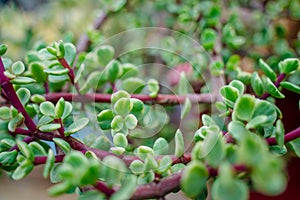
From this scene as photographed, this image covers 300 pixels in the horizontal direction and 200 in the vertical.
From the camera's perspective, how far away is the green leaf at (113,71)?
639 mm

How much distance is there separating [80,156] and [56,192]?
0.03 meters

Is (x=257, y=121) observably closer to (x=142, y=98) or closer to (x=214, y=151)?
(x=214, y=151)

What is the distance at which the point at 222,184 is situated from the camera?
0.93ft

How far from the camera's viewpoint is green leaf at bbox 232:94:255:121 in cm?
38

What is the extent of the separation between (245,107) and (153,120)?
254mm

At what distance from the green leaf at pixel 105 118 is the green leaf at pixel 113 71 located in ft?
0.51

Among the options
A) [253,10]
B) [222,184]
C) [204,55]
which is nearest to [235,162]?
[222,184]

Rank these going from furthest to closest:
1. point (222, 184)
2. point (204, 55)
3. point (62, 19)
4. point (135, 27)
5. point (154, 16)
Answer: point (62, 19) → point (154, 16) → point (135, 27) → point (204, 55) → point (222, 184)

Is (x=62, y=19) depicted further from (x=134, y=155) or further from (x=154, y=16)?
(x=134, y=155)

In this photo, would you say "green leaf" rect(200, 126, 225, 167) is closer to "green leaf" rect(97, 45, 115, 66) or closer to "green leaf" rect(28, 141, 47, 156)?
"green leaf" rect(28, 141, 47, 156)

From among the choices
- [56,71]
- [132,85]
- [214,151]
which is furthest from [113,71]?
[214,151]

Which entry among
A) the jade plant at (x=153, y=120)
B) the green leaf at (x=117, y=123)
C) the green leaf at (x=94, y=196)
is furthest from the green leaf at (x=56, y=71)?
the green leaf at (x=94, y=196)

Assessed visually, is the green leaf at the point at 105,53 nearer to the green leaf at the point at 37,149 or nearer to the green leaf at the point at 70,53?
the green leaf at the point at 70,53

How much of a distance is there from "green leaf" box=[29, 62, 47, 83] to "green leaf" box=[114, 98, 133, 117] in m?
0.17
